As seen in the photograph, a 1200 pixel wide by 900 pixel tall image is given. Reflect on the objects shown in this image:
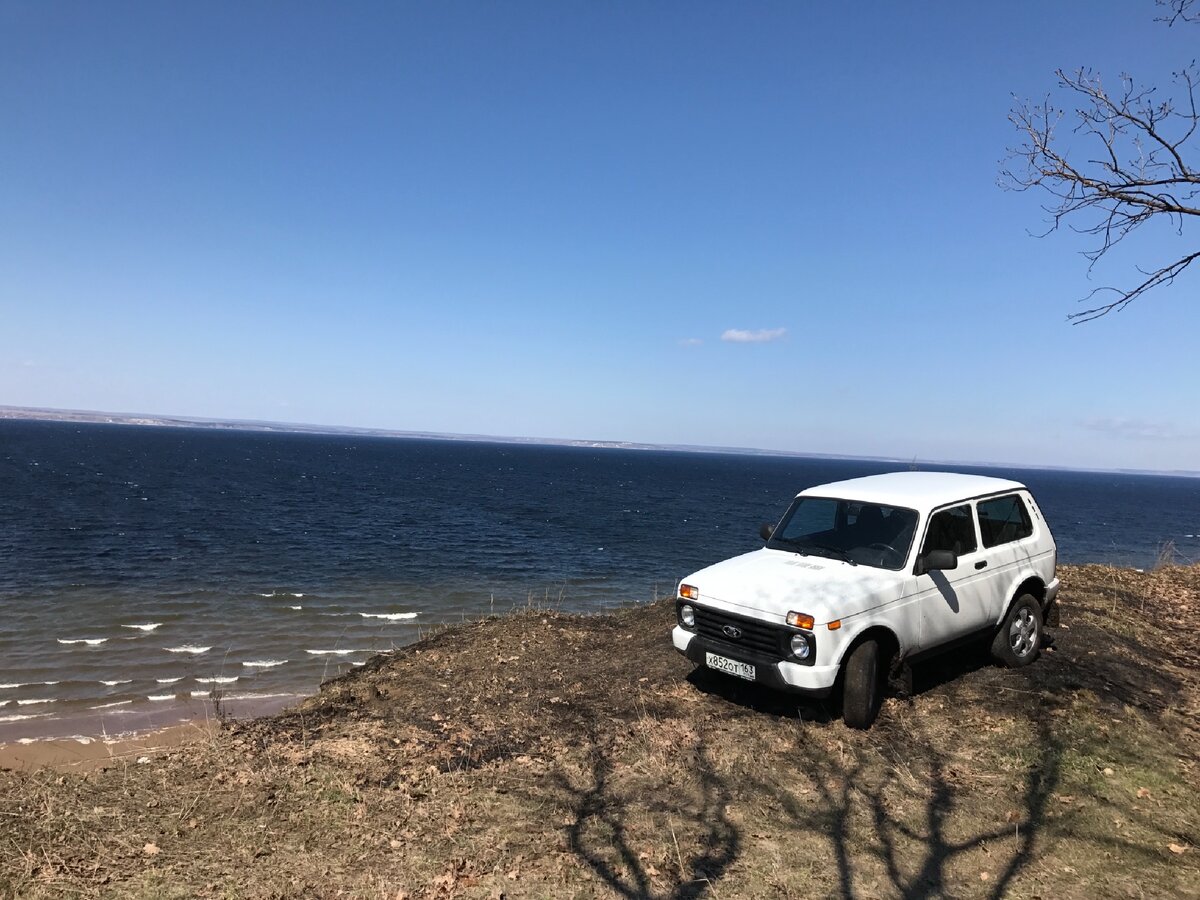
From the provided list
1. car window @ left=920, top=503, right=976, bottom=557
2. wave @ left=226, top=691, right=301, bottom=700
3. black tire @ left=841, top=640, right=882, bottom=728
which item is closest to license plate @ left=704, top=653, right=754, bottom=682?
black tire @ left=841, top=640, right=882, bottom=728

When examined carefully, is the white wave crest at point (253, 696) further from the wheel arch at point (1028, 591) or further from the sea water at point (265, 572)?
the wheel arch at point (1028, 591)

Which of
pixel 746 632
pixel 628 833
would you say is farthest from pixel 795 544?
pixel 628 833

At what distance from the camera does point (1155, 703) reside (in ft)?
23.0

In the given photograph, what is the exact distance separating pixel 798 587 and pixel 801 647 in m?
0.55

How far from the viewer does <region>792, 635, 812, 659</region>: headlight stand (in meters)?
5.96

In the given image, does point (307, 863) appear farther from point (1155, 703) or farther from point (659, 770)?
point (1155, 703)

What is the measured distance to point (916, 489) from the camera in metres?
7.49

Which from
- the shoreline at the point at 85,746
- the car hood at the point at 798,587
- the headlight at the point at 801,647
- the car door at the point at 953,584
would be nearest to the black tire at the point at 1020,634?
the car door at the point at 953,584

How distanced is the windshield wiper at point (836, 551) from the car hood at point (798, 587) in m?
0.08

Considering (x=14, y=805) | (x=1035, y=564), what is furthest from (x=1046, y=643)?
(x=14, y=805)

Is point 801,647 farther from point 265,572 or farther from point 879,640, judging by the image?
point 265,572

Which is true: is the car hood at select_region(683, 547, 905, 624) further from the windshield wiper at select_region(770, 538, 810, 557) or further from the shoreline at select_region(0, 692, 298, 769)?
the shoreline at select_region(0, 692, 298, 769)

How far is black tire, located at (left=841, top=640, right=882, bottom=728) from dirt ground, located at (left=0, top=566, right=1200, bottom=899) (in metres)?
0.19

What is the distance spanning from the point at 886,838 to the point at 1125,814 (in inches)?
73.0
